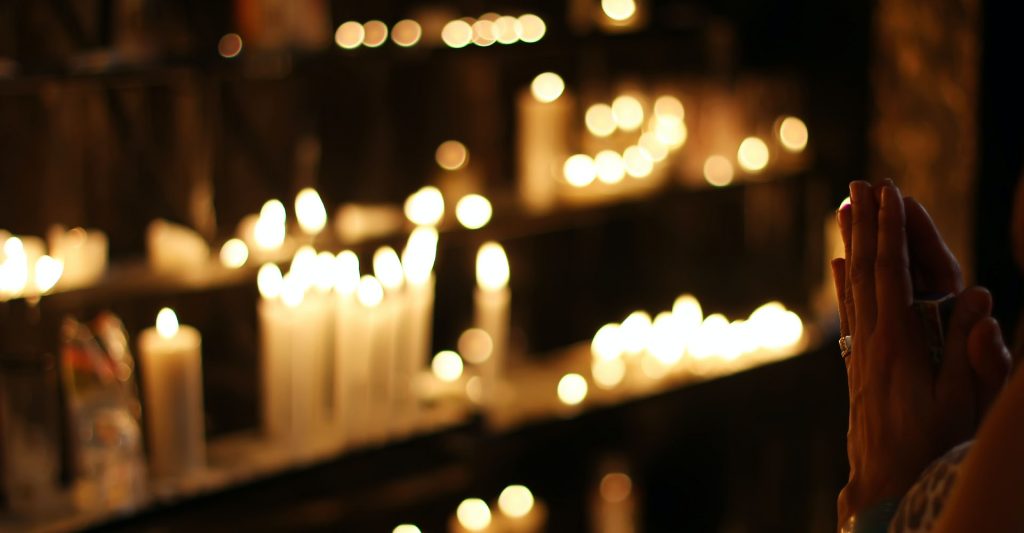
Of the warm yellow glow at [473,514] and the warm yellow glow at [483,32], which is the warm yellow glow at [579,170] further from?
the warm yellow glow at [473,514]

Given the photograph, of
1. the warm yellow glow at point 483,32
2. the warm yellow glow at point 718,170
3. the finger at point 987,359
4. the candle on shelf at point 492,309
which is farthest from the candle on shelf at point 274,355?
the finger at point 987,359

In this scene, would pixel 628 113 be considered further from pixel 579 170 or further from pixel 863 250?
pixel 863 250

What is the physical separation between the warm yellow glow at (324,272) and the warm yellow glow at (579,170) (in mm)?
516

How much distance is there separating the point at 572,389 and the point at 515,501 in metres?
0.27

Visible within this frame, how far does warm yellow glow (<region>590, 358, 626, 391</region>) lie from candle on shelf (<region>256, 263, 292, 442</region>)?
623 mm

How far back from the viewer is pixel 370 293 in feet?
6.19

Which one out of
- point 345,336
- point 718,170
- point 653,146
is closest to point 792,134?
point 718,170

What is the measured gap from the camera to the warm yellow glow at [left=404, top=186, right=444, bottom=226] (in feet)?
6.64

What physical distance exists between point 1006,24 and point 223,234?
1434 millimetres

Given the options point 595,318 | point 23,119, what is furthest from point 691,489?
point 23,119

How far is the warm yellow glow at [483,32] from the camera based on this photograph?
82.7 inches

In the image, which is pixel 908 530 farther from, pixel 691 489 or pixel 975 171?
pixel 691 489

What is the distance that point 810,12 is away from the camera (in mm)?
2508

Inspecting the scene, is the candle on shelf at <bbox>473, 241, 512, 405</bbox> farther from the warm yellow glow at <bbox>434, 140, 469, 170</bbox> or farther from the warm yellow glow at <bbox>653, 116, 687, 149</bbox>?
the warm yellow glow at <bbox>653, 116, 687, 149</bbox>
